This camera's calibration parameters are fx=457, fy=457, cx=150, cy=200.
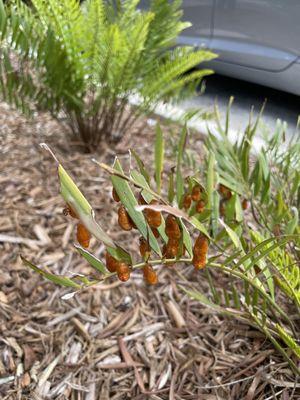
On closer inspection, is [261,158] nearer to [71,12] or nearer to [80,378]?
[80,378]

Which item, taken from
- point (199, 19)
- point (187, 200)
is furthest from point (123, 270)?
point (199, 19)

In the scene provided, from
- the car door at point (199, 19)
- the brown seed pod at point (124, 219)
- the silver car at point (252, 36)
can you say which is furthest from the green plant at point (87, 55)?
the brown seed pod at point (124, 219)

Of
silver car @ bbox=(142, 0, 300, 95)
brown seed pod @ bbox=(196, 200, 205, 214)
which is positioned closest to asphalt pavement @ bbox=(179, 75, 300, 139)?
silver car @ bbox=(142, 0, 300, 95)

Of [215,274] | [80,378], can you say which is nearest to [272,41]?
[215,274]

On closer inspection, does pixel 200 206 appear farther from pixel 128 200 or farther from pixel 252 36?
pixel 252 36

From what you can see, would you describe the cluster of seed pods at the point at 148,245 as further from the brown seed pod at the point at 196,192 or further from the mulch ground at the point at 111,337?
the mulch ground at the point at 111,337

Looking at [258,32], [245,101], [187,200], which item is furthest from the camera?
[245,101]

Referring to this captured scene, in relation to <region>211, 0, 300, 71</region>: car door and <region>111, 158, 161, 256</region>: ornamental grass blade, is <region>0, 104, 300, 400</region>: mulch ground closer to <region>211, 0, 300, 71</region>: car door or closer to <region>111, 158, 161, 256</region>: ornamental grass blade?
<region>111, 158, 161, 256</region>: ornamental grass blade
